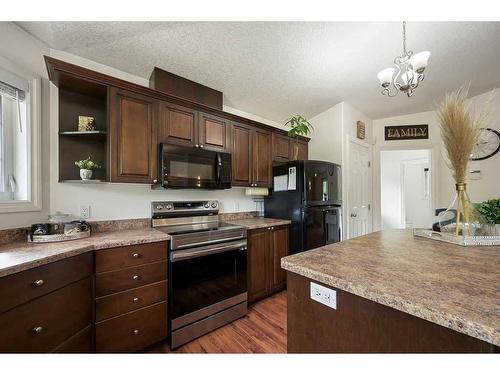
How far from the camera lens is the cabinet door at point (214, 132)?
7.30 feet

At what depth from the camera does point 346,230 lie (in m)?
3.25

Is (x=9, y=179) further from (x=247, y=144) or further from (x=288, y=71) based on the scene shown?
(x=288, y=71)

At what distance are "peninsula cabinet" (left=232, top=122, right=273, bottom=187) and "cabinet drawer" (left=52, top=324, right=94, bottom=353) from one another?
1.71 m

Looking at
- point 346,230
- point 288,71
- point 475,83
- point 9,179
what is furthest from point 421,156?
point 9,179

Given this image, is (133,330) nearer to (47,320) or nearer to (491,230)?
(47,320)

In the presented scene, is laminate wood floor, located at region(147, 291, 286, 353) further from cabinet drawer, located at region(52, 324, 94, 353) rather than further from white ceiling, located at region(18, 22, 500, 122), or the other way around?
white ceiling, located at region(18, 22, 500, 122)

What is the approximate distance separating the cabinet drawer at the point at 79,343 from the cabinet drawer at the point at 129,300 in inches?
3.4

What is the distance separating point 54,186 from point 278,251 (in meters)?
2.20

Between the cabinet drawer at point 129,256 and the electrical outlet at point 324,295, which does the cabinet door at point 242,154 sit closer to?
the cabinet drawer at point 129,256

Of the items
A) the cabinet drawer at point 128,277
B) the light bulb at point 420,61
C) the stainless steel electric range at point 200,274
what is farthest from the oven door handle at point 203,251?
the light bulb at point 420,61

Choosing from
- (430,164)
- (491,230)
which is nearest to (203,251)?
(491,230)

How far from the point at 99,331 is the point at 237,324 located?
109 centimetres

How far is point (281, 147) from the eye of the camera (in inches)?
120

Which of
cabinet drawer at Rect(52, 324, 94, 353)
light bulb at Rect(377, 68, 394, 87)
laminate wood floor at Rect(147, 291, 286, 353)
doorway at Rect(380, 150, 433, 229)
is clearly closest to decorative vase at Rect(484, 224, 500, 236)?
light bulb at Rect(377, 68, 394, 87)
